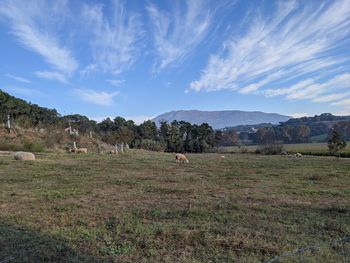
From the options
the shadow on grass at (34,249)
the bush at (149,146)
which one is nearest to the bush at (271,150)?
the bush at (149,146)

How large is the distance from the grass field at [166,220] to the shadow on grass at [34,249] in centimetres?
2

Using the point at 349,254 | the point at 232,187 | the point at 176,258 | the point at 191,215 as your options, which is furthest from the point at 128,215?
the point at 232,187

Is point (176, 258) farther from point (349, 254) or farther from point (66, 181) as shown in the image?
point (66, 181)

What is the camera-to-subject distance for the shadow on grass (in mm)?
6098

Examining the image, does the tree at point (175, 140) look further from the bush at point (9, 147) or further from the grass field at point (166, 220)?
the grass field at point (166, 220)

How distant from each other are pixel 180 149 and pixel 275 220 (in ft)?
235

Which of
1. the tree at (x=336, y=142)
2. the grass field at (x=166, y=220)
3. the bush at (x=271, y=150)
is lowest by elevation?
the grass field at (x=166, y=220)

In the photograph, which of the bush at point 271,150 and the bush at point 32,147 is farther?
the bush at point 271,150

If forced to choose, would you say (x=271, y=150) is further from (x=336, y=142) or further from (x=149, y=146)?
(x=149, y=146)

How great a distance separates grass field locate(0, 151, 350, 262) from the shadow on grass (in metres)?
0.02

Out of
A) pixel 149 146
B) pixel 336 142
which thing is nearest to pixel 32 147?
pixel 336 142

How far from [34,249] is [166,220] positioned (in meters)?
3.22

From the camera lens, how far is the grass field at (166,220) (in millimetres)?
6457

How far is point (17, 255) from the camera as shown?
245 inches
